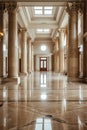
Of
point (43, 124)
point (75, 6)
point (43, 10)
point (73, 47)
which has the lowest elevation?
point (43, 124)

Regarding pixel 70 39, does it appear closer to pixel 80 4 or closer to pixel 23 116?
pixel 80 4

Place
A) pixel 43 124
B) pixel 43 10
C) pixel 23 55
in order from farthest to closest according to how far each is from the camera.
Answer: pixel 23 55
pixel 43 10
pixel 43 124

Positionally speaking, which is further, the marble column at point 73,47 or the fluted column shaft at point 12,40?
the marble column at point 73,47

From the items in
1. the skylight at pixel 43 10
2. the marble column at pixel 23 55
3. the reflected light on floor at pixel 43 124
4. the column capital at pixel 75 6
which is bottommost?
the reflected light on floor at pixel 43 124

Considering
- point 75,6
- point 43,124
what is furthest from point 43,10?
point 43,124

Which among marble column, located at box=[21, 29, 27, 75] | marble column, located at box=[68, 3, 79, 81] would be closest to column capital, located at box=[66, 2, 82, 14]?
marble column, located at box=[68, 3, 79, 81]

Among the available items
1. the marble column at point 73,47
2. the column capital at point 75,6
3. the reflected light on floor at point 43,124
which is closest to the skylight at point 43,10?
the column capital at point 75,6

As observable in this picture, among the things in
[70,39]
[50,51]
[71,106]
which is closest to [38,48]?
[50,51]

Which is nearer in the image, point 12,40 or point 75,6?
point 12,40

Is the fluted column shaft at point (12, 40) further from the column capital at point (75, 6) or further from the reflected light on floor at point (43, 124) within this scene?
the reflected light on floor at point (43, 124)

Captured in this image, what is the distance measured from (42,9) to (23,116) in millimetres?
21121

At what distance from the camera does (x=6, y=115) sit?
5.36 m

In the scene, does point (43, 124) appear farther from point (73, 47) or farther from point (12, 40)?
point (73, 47)

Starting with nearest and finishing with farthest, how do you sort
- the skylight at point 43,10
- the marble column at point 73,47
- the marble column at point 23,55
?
the marble column at point 73,47
the skylight at point 43,10
the marble column at point 23,55
